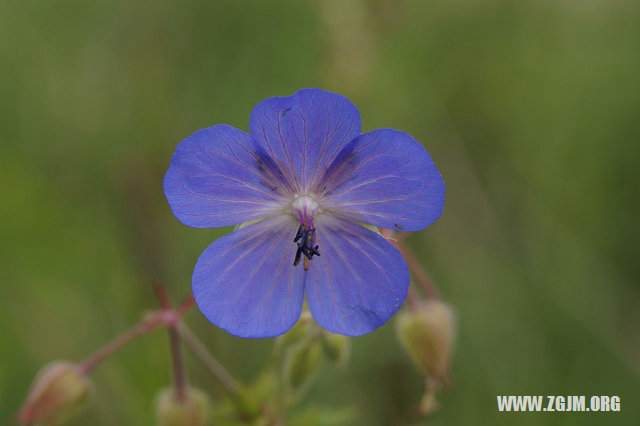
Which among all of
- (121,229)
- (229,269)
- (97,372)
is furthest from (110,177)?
(229,269)

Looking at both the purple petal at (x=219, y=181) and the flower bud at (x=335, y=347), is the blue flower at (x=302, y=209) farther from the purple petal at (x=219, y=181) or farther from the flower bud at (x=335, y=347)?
the flower bud at (x=335, y=347)

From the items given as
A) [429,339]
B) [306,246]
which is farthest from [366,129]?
[306,246]

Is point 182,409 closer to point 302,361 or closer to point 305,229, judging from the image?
point 302,361

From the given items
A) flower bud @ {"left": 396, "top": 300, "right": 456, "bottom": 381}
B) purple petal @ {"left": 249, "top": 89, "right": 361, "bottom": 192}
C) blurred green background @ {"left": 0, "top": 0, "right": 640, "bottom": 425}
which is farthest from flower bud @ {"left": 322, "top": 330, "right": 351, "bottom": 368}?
blurred green background @ {"left": 0, "top": 0, "right": 640, "bottom": 425}

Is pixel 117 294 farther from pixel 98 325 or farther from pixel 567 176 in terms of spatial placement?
pixel 567 176

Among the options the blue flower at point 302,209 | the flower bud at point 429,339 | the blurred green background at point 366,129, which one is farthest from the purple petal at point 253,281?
the blurred green background at point 366,129

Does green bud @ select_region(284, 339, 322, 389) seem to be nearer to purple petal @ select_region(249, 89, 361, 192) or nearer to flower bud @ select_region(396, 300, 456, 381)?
flower bud @ select_region(396, 300, 456, 381)
